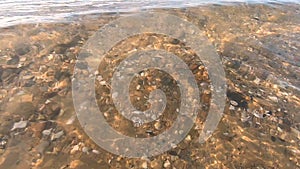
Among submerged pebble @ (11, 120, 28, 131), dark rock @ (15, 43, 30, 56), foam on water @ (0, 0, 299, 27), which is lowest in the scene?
submerged pebble @ (11, 120, 28, 131)

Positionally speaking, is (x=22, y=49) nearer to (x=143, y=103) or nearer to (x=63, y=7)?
(x=143, y=103)

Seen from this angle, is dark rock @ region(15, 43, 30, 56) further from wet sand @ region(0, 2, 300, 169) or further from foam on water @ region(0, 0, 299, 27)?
foam on water @ region(0, 0, 299, 27)

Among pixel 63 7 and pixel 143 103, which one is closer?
pixel 143 103

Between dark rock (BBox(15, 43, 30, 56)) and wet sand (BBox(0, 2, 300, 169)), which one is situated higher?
dark rock (BBox(15, 43, 30, 56))

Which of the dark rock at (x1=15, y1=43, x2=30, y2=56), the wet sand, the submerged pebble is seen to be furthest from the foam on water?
the submerged pebble

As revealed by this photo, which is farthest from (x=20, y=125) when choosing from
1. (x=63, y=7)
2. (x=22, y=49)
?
(x=63, y=7)

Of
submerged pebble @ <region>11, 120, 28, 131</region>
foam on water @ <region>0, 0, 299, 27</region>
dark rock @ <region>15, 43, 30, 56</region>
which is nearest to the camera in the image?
submerged pebble @ <region>11, 120, 28, 131</region>

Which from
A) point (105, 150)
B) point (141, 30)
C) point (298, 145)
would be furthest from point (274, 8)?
point (105, 150)
